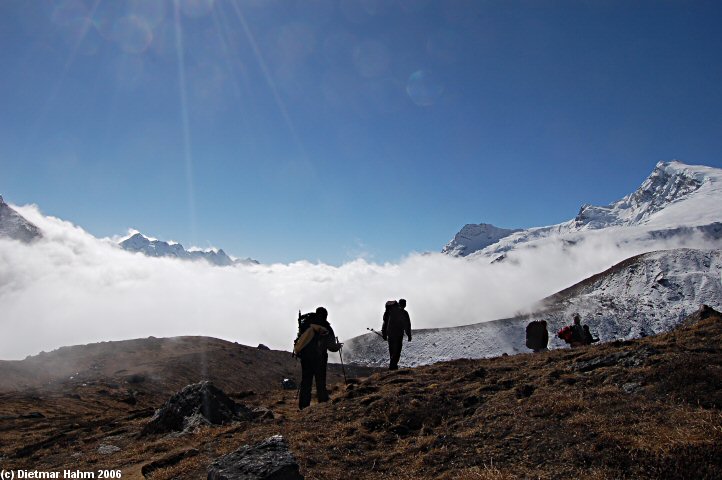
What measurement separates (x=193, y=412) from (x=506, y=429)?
35.7ft

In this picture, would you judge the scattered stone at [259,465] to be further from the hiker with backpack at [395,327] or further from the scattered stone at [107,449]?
the hiker with backpack at [395,327]

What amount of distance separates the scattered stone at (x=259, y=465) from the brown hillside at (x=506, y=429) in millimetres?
913

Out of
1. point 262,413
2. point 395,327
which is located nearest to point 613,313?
point 395,327

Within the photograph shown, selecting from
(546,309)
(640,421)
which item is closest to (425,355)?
(546,309)

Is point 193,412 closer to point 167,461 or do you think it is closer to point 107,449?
point 107,449

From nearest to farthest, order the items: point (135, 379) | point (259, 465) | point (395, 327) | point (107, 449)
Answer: point (259, 465)
point (107, 449)
point (395, 327)
point (135, 379)

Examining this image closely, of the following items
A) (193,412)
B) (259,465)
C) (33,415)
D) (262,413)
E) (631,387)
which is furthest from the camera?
(33,415)

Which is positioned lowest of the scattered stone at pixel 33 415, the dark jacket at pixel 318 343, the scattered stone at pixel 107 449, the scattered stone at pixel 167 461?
the scattered stone at pixel 107 449

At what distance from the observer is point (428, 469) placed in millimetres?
8289

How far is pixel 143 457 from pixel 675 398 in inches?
521

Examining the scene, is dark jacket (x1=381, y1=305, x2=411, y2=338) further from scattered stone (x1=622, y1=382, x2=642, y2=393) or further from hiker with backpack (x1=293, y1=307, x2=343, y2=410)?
scattered stone (x1=622, y1=382, x2=642, y2=393)

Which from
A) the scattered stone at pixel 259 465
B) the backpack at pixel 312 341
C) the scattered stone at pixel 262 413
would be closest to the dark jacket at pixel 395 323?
the backpack at pixel 312 341

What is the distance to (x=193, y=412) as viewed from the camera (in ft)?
49.5

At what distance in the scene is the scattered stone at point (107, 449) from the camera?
1356cm
